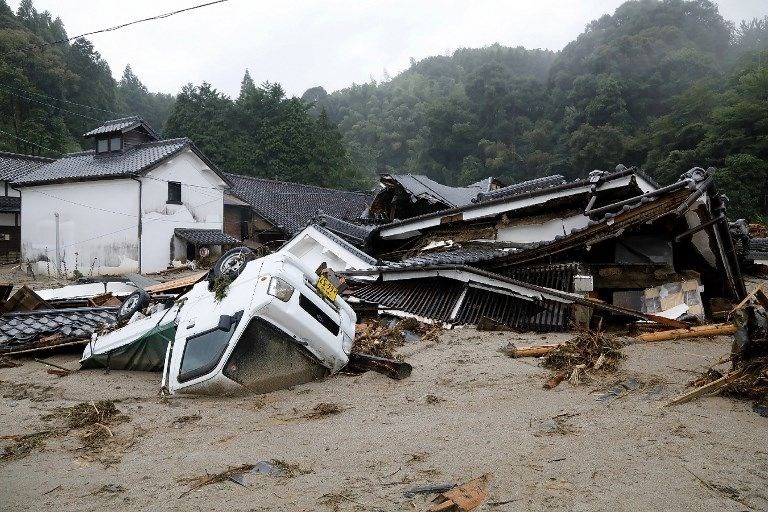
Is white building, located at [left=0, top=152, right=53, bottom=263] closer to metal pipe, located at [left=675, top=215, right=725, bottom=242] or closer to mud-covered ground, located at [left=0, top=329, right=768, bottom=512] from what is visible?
mud-covered ground, located at [left=0, top=329, right=768, bottom=512]

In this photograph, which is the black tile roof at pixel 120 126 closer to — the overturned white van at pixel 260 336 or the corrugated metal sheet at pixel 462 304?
the corrugated metal sheet at pixel 462 304

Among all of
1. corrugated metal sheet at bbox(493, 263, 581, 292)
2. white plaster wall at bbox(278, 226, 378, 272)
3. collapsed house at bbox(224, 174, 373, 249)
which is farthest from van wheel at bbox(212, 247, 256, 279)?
collapsed house at bbox(224, 174, 373, 249)

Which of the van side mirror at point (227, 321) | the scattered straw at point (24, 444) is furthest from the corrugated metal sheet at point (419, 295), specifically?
the scattered straw at point (24, 444)

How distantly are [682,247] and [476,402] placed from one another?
303 inches

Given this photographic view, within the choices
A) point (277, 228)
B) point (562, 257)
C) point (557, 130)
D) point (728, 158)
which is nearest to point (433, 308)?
point (562, 257)

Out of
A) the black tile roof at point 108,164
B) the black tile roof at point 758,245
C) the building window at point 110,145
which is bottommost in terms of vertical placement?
the black tile roof at point 758,245

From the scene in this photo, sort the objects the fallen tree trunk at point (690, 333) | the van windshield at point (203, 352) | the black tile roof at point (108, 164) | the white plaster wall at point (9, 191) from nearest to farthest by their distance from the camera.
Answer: the van windshield at point (203, 352)
the fallen tree trunk at point (690, 333)
the black tile roof at point (108, 164)
the white plaster wall at point (9, 191)

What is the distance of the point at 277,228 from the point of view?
33375mm

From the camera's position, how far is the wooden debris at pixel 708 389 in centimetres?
451

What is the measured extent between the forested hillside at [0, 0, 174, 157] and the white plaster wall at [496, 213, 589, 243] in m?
36.2

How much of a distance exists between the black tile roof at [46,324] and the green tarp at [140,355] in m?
1.64

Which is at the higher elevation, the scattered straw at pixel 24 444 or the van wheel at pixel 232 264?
the van wheel at pixel 232 264

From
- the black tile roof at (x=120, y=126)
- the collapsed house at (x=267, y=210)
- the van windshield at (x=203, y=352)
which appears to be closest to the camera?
the van windshield at (x=203, y=352)

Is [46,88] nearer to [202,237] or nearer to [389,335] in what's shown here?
[202,237]
